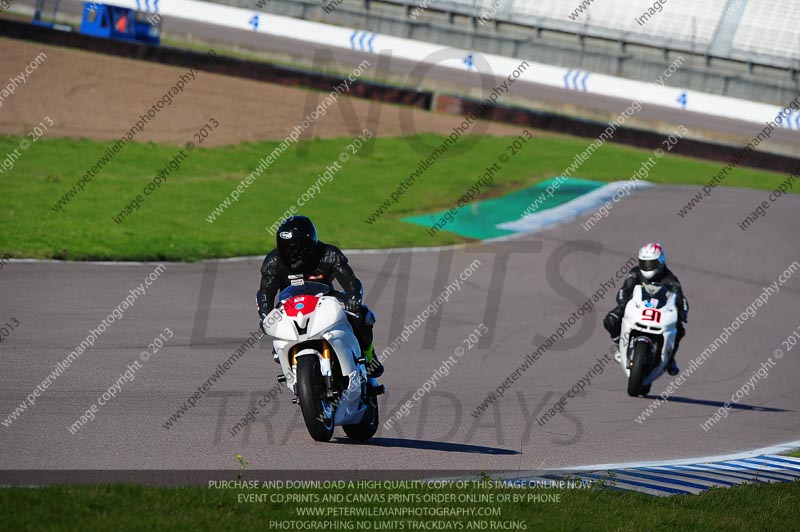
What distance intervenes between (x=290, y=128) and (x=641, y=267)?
18.7 meters

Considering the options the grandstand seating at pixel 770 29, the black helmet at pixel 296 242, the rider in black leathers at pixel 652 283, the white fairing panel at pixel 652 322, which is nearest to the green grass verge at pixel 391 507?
the black helmet at pixel 296 242

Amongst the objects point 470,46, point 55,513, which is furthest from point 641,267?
point 470,46

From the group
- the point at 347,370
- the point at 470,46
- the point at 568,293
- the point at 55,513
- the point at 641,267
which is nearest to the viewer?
the point at 55,513

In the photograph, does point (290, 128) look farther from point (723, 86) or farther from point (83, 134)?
point (723, 86)

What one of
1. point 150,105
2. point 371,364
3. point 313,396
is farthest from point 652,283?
point 150,105

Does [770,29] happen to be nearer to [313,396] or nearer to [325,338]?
[325,338]

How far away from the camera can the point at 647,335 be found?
12570 mm

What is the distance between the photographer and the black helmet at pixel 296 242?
25.2 feet

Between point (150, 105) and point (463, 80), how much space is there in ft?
41.9

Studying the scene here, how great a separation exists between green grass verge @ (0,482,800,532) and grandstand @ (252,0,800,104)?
105ft

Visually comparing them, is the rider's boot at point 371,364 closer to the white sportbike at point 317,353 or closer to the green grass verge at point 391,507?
the white sportbike at point 317,353

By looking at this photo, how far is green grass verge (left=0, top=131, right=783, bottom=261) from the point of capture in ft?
58.1

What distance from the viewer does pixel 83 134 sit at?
2553 centimetres

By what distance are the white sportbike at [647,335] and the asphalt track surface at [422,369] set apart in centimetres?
36
